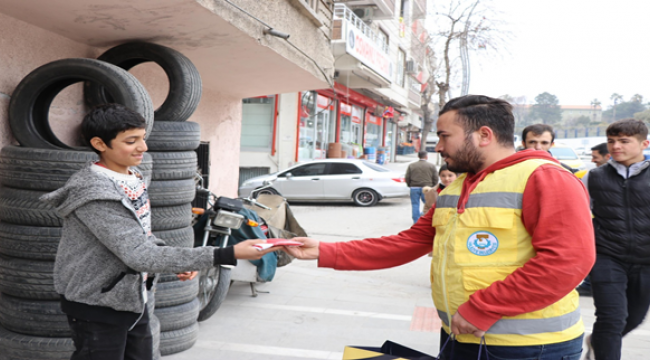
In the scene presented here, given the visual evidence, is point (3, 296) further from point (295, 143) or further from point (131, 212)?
point (295, 143)

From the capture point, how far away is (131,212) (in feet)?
7.25

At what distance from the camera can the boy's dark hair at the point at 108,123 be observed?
2.24 metres

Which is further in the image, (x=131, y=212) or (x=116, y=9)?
(x=116, y=9)

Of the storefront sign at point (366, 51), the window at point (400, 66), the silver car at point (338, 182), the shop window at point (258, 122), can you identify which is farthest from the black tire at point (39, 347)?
the window at point (400, 66)

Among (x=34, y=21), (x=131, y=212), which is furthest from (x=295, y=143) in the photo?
(x=131, y=212)

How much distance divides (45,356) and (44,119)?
1690 mm

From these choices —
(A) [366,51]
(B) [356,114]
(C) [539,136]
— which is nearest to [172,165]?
(C) [539,136]

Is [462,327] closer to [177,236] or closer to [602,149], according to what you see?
[177,236]

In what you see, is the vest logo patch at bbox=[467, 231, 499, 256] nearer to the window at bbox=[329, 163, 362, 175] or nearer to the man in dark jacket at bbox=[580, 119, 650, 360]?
the man in dark jacket at bbox=[580, 119, 650, 360]

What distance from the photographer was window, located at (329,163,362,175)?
15039mm

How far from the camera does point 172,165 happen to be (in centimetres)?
399

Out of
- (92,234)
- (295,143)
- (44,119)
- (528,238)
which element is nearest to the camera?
(528,238)

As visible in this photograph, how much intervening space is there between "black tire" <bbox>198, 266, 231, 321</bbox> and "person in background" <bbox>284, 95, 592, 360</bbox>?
3.00 metres

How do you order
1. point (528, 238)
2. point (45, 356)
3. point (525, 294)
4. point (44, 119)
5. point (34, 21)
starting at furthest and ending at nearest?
point (34, 21)
point (44, 119)
point (45, 356)
point (528, 238)
point (525, 294)
